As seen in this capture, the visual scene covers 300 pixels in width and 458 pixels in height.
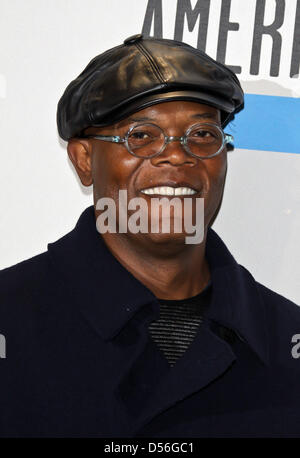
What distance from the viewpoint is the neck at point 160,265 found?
1.42 metres

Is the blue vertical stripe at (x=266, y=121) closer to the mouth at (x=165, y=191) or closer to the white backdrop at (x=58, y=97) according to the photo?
the white backdrop at (x=58, y=97)

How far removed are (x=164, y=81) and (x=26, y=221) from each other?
517 millimetres

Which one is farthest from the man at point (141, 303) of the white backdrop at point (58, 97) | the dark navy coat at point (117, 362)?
the white backdrop at point (58, 97)

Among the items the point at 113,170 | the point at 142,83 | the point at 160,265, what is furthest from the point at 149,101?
the point at 160,265

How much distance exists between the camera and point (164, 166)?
134cm

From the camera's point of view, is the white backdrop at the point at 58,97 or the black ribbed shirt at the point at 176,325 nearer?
the black ribbed shirt at the point at 176,325

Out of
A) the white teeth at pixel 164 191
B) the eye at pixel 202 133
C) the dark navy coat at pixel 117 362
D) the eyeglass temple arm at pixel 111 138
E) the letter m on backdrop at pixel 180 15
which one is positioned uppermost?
the letter m on backdrop at pixel 180 15

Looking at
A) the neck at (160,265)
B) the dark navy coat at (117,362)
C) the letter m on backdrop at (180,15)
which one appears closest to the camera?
the dark navy coat at (117,362)

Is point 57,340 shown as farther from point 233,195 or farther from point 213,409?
point 233,195

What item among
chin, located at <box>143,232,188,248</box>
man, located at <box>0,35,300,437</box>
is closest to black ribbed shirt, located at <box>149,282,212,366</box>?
man, located at <box>0,35,300,437</box>

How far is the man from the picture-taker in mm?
1315

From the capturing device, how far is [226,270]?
148cm

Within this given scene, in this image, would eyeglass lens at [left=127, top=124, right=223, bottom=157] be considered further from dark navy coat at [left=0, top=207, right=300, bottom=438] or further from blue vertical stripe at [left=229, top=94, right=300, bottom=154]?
blue vertical stripe at [left=229, top=94, right=300, bottom=154]

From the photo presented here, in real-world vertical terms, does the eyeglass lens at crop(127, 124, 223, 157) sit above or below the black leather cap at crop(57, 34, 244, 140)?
below
